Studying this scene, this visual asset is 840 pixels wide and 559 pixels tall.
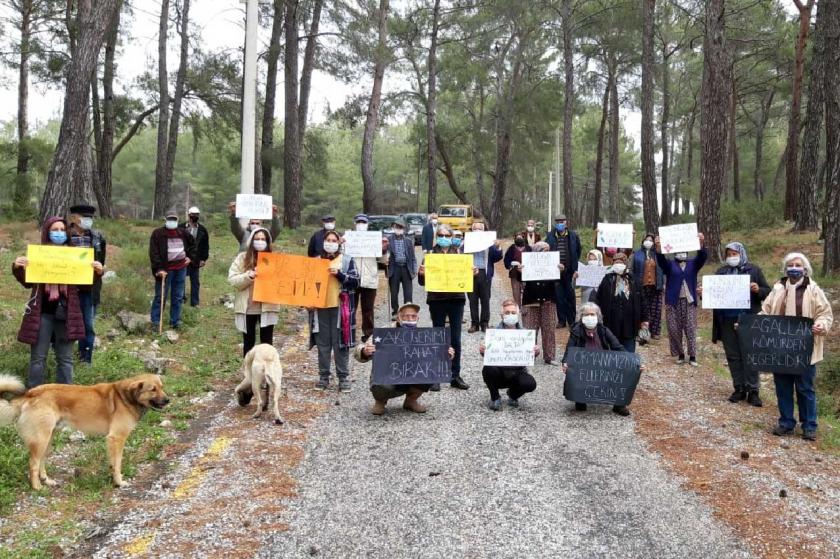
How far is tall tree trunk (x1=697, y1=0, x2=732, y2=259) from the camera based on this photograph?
15.9 metres

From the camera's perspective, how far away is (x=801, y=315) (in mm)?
7141

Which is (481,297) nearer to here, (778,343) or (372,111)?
(778,343)

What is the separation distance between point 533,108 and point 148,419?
32299 millimetres

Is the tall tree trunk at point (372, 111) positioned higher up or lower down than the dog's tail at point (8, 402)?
higher up

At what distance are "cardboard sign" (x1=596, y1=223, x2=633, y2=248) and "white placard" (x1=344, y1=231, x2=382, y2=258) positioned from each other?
4.10 metres

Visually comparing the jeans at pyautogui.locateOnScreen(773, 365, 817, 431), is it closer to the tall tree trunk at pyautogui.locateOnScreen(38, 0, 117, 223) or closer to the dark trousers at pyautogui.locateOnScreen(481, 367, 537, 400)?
the dark trousers at pyautogui.locateOnScreen(481, 367, 537, 400)

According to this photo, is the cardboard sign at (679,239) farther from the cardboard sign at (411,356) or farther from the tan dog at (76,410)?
the tan dog at (76,410)

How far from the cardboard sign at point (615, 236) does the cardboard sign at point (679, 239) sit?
1.69 meters

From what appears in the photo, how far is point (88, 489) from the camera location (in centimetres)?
529

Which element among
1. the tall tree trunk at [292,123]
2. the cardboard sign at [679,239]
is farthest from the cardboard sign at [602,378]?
the tall tree trunk at [292,123]

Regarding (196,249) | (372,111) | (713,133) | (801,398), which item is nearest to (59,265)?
(196,249)

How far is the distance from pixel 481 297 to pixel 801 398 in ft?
18.1

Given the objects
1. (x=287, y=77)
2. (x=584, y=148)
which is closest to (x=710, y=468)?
(x=287, y=77)

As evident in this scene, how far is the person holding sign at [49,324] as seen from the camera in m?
6.62
